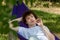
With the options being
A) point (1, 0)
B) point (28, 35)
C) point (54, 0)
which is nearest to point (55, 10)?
point (54, 0)

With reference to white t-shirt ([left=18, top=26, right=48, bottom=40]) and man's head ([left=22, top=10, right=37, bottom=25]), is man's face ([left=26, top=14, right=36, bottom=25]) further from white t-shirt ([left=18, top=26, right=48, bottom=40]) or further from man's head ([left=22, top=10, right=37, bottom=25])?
white t-shirt ([left=18, top=26, right=48, bottom=40])

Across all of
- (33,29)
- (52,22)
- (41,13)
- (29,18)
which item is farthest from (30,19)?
(41,13)

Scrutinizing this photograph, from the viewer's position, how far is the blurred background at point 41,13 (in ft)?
4.72

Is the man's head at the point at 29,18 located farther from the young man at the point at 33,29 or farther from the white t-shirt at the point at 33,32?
the white t-shirt at the point at 33,32

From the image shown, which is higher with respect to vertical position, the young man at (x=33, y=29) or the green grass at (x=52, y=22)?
the young man at (x=33, y=29)

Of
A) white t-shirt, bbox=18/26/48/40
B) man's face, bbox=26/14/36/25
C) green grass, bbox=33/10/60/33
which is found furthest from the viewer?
green grass, bbox=33/10/60/33

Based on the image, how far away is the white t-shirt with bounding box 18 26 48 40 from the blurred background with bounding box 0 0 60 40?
0.25m

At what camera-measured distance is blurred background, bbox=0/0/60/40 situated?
1.44 metres

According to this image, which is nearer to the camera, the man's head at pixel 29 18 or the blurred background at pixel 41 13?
the blurred background at pixel 41 13

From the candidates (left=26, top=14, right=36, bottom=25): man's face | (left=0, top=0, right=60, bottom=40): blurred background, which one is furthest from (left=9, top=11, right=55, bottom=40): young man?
(left=0, top=0, right=60, bottom=40): blurred background

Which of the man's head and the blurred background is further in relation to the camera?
the man's head

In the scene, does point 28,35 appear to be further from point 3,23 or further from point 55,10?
point 55,10

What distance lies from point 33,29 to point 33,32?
5cm

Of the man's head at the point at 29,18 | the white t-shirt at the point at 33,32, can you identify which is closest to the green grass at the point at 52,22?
the white t-shirt at the point at 33,32
